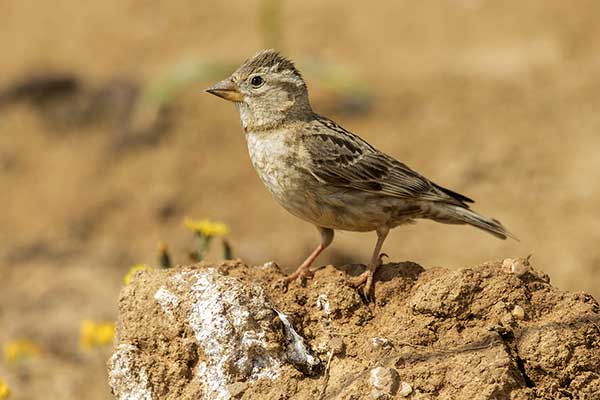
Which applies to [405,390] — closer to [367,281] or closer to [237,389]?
[237,389]

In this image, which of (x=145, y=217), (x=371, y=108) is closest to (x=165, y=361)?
(x=145, y=217)

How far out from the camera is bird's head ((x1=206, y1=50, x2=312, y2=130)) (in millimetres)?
7000

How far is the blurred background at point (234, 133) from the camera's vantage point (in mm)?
10938

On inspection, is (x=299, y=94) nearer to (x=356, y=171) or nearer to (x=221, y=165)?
(x=356, y=171)

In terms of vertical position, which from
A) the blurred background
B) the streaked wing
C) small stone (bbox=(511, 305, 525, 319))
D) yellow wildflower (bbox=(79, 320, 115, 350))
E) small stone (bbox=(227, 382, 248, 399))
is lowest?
small stone (bbox=(227, 382, 248, 399))

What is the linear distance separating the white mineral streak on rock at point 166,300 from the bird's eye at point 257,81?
213 centimetres

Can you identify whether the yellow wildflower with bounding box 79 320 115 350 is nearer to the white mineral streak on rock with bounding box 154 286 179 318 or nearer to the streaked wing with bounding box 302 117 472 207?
the streaked wing with bounding box 302 117 472 207

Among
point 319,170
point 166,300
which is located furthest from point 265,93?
point 166,300

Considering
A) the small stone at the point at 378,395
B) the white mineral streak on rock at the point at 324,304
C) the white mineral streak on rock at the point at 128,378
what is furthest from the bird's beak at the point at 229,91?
the small stone at the point at 378,395

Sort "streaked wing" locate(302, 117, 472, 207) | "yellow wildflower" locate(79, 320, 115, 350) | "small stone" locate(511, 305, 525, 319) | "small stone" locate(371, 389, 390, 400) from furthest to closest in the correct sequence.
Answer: "yellow wildflower" locate(79, 320, 115, 350), "streaked wing" locate(302, 117, 472, 207), "small stone" locate(511, 305, 525, 319), "small stone" locate(371, 389, 390, 400)

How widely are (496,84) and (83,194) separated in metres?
5.84

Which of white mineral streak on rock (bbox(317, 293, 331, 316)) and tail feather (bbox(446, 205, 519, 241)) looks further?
tail feather (bbox(446, 205, 519, 241))

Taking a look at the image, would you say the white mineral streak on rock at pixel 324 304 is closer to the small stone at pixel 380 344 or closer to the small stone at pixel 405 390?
the small stone at pixel 380 344

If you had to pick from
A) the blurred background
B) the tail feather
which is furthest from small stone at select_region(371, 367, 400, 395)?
the blurred background
